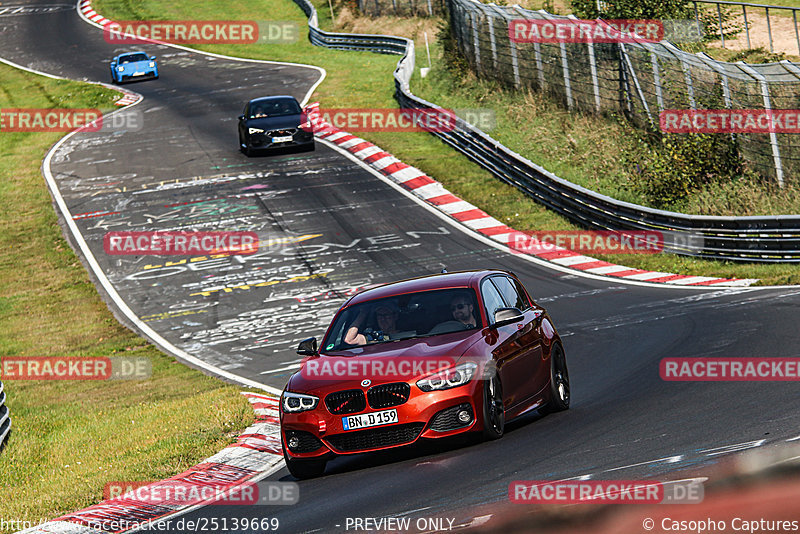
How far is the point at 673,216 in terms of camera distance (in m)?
21.4

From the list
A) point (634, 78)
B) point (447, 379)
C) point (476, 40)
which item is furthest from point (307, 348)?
point (476, 40)

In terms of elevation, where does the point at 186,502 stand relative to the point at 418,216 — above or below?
above

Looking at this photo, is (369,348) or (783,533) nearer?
(783,533)

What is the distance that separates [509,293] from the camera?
1138 centimetres

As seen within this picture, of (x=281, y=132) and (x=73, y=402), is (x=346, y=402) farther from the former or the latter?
(x=281, y=132)

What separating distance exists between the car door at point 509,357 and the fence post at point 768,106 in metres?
11.9

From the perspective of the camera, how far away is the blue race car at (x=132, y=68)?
50.5 meters

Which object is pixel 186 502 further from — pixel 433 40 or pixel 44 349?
pixel 433 40

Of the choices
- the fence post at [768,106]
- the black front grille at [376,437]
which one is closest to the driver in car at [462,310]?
the black front grille at [376,437]

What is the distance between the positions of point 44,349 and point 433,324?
492 inches

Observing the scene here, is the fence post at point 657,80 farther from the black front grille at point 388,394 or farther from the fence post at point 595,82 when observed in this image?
the black front grille at point 388,394

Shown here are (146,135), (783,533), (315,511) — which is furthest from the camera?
(146,135)

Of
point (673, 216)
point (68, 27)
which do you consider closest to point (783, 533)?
point (673, 216)

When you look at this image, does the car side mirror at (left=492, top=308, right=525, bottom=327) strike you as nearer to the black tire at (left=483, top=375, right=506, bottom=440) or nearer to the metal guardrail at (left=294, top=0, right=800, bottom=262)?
the black tire at (left=483, top=375, right=506, bottom=440)
